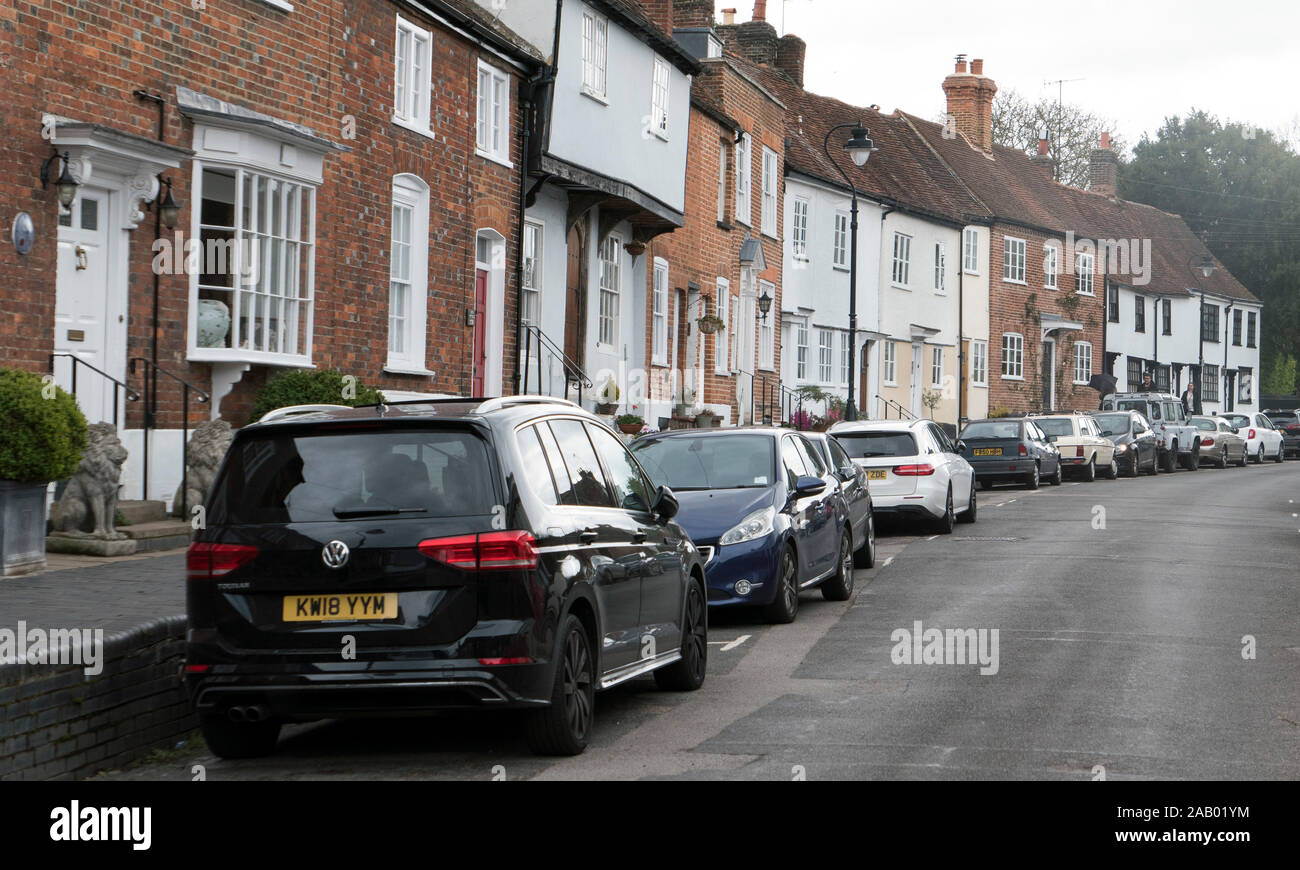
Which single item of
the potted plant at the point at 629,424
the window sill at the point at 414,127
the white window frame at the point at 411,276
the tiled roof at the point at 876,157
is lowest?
the potted plant at the point at 629,424

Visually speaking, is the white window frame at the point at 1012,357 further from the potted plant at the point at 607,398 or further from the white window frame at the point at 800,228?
the potted plant at the point at 607,398

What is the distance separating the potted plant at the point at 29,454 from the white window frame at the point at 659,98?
16.7 meters

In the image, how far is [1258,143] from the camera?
83.6 metres

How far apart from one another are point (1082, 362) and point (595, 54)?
130ft

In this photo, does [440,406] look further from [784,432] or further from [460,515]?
[784,432]

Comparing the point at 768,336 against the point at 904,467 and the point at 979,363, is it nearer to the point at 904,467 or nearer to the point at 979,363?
the point at 904,467

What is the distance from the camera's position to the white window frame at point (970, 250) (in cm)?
5091

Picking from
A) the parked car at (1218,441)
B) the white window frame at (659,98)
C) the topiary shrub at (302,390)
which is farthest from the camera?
the parked car at (1218,441)

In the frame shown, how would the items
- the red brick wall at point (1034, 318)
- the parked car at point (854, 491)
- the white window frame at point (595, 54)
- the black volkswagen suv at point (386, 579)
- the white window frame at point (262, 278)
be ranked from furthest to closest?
the red brick wall at point (1034, 318)
the white window frame at point (595, 54)
the parked car at point (854, 491)
the white window frame at point (262, 278)
the black volkswagen suv at point (386, 579)

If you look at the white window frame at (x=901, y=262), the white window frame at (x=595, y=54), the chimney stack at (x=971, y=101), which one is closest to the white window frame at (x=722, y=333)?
the white window frame at (x=595, y=54)

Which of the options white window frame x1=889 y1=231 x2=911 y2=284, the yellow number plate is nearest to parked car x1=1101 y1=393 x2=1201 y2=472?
white window frame x1=889 y1=231 x2=911 y2=284

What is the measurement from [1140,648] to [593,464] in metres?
4.79

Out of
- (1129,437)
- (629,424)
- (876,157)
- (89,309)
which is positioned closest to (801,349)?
(1129,437)

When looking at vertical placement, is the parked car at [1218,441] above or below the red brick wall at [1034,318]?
below
